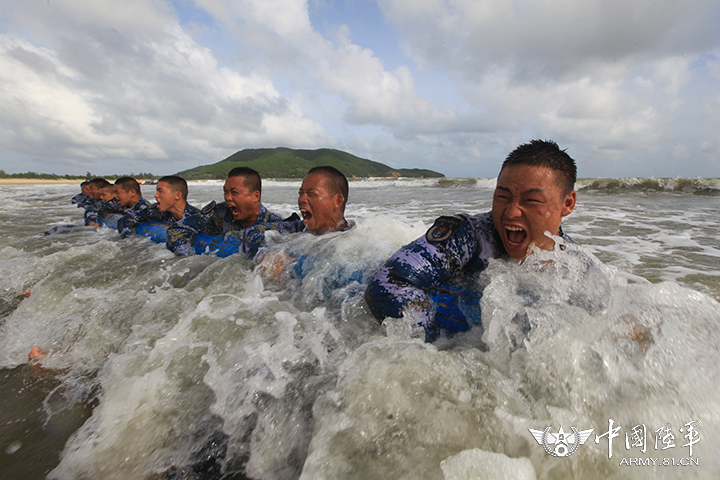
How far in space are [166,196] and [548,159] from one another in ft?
19.4

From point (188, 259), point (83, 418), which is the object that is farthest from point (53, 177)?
point (83, 418)

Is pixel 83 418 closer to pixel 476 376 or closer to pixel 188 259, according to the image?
pixel 476 376

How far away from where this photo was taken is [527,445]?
129 centimetres

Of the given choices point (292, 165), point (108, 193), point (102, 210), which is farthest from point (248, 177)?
point (292, 165)

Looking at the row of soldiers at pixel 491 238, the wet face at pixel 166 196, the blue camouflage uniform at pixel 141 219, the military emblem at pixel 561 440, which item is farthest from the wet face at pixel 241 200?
the military emblem at pixel 561 440

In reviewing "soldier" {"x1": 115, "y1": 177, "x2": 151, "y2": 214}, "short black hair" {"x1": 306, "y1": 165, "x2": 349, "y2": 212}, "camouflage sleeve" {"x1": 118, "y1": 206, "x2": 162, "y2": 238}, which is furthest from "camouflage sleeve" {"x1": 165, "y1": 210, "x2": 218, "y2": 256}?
"soldier" {"x1": 115, "y1": 177, "x2": 151, "y2": 214}

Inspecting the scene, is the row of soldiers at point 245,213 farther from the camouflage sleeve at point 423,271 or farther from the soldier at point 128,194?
the soldier at point 128,194

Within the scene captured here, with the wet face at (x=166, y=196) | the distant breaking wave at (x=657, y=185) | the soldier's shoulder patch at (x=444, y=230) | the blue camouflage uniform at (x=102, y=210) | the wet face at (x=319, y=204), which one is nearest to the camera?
the soldier's shoulder patch at (x=444, y=230)

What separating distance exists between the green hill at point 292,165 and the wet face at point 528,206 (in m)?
60.2

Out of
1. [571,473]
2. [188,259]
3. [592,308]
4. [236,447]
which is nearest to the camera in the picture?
[571,473]

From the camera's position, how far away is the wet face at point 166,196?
570 centimetres

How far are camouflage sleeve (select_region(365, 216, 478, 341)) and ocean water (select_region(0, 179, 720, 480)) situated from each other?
0.14 metres

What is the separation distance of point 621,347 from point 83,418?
2644mm

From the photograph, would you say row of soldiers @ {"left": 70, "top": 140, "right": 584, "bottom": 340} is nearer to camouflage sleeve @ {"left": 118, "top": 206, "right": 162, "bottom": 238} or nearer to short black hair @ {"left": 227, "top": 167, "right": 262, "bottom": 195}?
short black hair @ {"left": 227, "top": 167, "right": 262, "bottom": 195}
